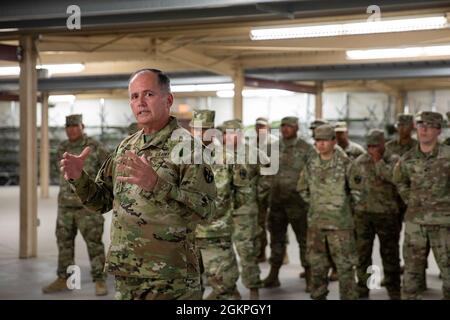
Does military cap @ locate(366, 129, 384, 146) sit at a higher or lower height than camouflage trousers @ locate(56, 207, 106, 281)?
higher

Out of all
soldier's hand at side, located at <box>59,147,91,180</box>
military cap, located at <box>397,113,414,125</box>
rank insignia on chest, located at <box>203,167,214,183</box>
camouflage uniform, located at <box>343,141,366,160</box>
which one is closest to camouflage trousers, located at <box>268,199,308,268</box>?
camouflage uniform, located at <box>343,141,366,160</box>

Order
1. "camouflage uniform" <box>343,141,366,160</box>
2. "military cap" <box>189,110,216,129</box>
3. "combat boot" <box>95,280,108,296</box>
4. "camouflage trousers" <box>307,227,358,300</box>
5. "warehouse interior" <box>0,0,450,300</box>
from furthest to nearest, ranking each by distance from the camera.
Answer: "camouflage uniform" <box>343,141,366,160</box>
"combat boot" <box>95,280,108,296</box>
"warehouse interior" <box>0,0,450,300</box>
"camouflage trousers" <box>307,227,358,300</box>
"military cap" <box>189,110,216,129</box>

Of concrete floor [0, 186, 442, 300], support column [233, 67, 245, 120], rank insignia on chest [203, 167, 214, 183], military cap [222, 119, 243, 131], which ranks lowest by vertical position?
concrete floor [0, 186, 442, 300]

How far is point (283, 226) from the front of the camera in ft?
25.8

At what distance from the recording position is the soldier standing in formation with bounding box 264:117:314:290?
765 centimetres

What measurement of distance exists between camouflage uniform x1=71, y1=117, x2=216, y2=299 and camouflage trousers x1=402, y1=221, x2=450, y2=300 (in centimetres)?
300

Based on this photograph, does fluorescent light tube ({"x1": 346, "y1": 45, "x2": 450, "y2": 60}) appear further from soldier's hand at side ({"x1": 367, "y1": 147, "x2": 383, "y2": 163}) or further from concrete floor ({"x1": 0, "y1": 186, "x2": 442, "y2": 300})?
soldier's hand at side ({"x1": 367, "y1": 147, "x2": 383, "y2": 163})

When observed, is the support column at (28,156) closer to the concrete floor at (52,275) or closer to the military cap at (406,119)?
the concrete floor at (52,275)

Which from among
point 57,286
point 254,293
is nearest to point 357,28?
point 254,293

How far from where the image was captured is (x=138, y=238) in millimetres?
3146

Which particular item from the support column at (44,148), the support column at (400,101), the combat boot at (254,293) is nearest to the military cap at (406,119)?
the combat boot at (254,293)

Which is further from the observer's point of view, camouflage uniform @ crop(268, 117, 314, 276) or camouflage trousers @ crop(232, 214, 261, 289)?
camouflage uniform @ crop(268, 117, 314, 276)

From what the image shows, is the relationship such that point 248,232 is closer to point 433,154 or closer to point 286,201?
point 286,201

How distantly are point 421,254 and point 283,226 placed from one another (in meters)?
2.43
